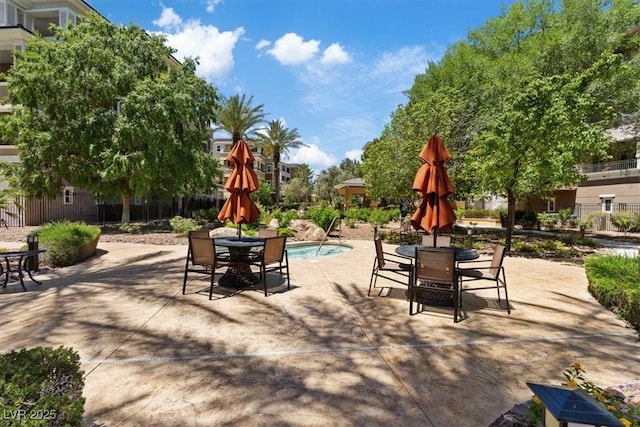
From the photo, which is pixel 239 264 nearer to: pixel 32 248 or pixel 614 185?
pixel 32 248

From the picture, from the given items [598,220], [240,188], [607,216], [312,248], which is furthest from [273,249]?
[598,220]

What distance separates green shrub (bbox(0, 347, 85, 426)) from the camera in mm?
1683

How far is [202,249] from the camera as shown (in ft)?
19.4

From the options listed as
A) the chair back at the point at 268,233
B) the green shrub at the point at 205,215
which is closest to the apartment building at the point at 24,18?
the green shrub at the point at 205,215

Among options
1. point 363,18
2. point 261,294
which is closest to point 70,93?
point 363,18

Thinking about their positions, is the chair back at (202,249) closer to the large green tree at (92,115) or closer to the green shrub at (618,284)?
the green shrub at (618,284)

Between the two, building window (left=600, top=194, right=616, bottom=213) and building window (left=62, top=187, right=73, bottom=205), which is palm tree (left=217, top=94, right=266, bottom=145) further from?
building window (left=600, top=194, right=616, bottom=213)

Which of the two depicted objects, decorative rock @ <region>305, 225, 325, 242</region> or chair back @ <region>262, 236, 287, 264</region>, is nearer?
chair back @ <region>262, 236, 287, 264</region>

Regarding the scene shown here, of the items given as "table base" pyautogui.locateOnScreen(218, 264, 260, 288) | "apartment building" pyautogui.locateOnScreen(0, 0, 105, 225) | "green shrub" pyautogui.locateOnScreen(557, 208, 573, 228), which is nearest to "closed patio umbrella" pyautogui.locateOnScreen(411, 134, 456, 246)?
"table base" pyautogui.locateOnScreen(218, 264, 260, 288)

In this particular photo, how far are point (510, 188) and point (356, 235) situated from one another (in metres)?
8.24

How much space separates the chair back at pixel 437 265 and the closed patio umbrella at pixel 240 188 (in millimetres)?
3429

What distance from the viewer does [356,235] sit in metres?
18.4

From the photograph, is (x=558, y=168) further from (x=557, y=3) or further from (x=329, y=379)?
(x=557, y=3)

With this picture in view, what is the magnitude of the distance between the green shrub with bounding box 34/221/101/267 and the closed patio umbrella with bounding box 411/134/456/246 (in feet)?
30.8
